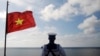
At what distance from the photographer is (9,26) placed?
1134cm

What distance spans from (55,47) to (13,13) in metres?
3.56

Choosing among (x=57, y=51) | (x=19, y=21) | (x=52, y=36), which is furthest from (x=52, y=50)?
(x=19, y=21)

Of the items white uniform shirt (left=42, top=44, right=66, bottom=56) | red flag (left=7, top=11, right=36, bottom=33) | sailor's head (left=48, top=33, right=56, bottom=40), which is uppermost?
red flag (left=7, top=11, right=36, bottom=33)

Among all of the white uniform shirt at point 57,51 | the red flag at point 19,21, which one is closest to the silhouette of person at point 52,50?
the white uniform shirt at point 57,51

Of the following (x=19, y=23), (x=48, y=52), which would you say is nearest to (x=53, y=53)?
(x=48, y=52)

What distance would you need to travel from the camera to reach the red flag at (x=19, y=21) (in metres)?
11.2

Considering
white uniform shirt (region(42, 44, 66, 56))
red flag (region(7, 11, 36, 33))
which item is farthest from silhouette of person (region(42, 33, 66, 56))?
red flag (region(7, 11, 36, 33))

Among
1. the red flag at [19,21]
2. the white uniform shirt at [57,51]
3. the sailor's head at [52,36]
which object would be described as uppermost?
the red flag at [19,21]

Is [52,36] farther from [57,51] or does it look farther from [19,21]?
[19,21]

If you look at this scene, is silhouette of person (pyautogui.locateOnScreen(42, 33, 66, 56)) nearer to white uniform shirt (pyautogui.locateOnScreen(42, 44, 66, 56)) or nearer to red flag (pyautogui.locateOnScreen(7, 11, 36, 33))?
white uniform shirt (pyautogui.locateOnScreen(42, 44, 66, 56))

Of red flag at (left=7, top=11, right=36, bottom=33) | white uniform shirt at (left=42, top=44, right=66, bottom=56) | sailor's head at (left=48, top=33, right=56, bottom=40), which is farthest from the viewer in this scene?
red flag at (left=7, top=11, right=36, bottom=33)

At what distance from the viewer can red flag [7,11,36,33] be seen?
11.2 m

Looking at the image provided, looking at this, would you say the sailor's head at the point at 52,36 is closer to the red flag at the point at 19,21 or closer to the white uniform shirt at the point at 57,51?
the white uniform shirt at the point at 57,51

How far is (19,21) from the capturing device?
1106 centimetres
